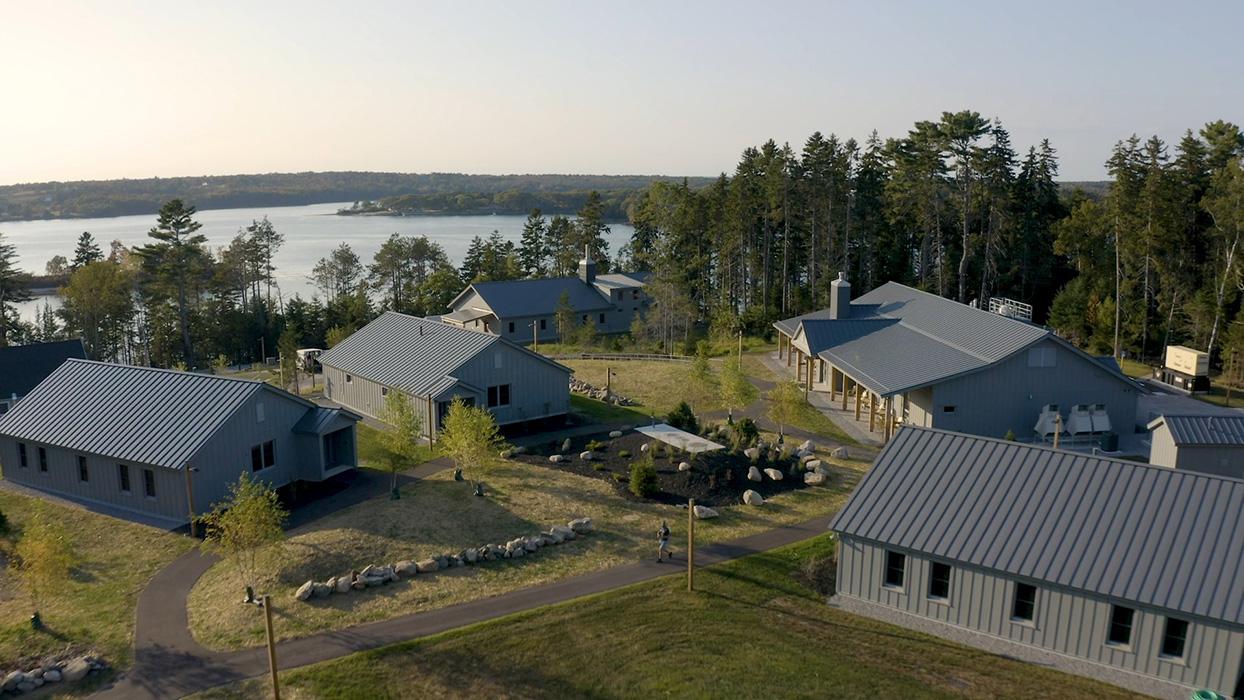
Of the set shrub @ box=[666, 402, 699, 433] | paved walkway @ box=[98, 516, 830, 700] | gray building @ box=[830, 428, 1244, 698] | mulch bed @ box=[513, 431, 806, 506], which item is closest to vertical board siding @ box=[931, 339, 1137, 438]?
mulch bed @ box=[513, 431, 806, 506]

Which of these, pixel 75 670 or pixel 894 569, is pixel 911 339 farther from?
pixel 75 670

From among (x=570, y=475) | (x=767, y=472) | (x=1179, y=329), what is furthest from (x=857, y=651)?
(x=1179, y=329)

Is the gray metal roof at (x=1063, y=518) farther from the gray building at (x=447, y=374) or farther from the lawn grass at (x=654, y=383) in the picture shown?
the lawn grass at (x=654, y=383)

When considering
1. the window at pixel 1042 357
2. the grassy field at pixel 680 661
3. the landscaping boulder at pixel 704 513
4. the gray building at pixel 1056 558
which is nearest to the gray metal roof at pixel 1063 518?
the gray building at pixel 1056 558

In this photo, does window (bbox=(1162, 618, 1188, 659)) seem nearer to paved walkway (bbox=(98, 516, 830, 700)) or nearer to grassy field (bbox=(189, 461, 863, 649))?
paved walkway (bbox=(98, 516, 830, 700))

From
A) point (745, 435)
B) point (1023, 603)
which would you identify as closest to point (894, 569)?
point (1023, 603)

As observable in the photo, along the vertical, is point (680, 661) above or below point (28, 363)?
below

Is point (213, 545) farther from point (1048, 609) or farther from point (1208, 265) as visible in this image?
point (1208, 265)
